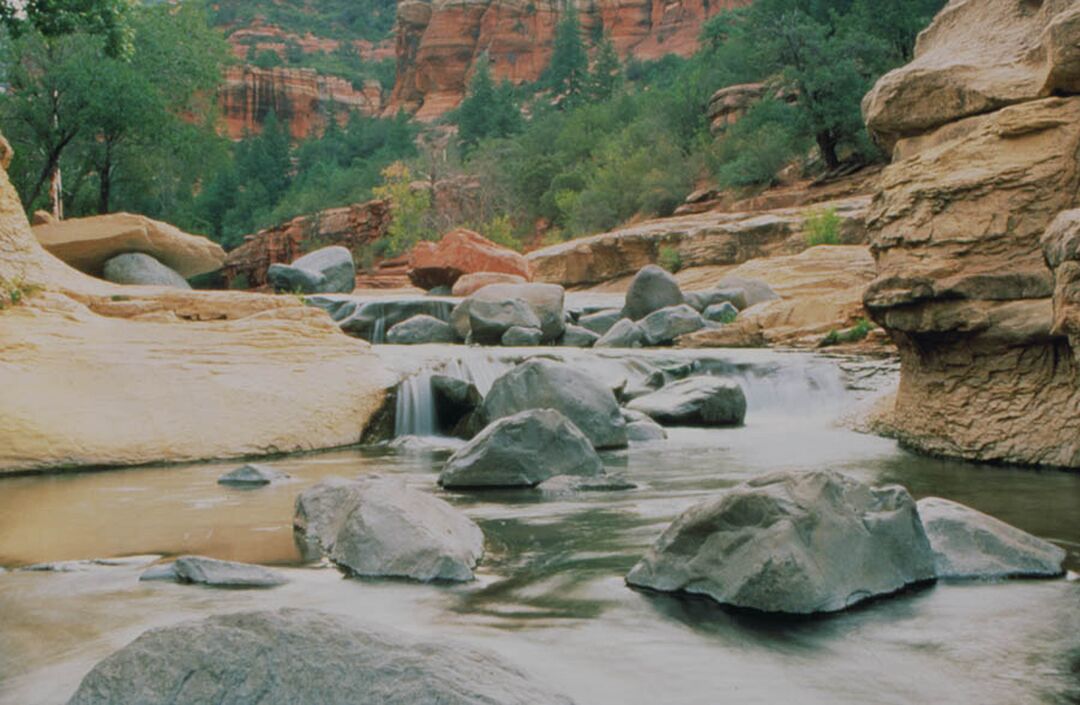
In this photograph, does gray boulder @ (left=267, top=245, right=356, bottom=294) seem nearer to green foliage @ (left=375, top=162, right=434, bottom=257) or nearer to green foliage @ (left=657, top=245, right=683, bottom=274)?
green foliage @ (left=657, top=245, right=683, bottom=274)

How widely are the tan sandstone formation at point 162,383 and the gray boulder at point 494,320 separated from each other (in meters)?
5.27

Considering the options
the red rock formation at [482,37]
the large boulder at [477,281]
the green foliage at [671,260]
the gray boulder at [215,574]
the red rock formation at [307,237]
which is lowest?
the gray boulder at [215,574]

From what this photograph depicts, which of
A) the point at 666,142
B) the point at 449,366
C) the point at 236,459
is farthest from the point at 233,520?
the point at 666,142

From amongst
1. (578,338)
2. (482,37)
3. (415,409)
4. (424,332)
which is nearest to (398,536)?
(415,409)

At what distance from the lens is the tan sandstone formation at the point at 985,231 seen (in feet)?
23.8

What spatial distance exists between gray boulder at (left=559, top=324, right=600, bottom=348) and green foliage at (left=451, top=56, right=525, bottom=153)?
3898 cm

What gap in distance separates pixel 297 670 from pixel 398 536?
201 cm

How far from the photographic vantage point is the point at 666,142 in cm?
3841

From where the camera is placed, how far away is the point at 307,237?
4375 centimetres

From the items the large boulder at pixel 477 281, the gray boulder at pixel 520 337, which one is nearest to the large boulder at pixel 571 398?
the gray boulder at pixel 520 337

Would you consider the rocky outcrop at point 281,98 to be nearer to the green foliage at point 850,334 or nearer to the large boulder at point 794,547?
the green foliage at point 850,334

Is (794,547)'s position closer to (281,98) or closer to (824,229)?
(824,229)

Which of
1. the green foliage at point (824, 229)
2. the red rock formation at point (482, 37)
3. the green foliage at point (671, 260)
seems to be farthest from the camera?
the red rock formation at point (482, 37)

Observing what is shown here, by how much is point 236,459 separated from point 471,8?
79.3 metres
